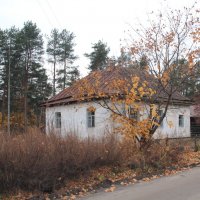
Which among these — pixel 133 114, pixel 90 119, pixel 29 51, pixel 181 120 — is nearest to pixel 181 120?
pixel 181 120

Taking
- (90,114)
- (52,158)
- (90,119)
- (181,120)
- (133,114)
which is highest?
(133,114)

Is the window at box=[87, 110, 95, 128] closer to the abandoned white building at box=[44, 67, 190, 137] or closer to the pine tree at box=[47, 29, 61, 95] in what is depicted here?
the abandoned white building at box=[44, 67, 190, 137]

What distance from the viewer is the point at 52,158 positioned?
29.1ft

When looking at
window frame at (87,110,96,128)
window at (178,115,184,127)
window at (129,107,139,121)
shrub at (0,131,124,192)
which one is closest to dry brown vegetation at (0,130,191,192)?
shrub at (0,131,124,192)

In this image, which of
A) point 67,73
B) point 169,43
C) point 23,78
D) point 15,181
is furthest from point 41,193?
point 67,73

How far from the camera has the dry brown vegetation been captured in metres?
8.23

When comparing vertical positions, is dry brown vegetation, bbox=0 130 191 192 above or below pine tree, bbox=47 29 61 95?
below

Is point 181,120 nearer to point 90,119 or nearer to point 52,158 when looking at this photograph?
point 90,119

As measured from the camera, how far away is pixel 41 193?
8.54 m

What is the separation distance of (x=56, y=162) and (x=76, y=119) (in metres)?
18.2

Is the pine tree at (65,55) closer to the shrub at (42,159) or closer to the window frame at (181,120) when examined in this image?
the window frame at (181,120)

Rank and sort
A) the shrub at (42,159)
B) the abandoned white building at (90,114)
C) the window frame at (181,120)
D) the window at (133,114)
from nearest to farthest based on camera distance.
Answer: the shrub at (42,159) < the window at (133,114) < the abandoned white building at (90,114) < the window frame at (181,120)

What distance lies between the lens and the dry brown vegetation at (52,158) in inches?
324

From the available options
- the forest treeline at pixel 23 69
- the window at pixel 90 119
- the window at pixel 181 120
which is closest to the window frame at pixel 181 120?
the window at pixel 181 120
